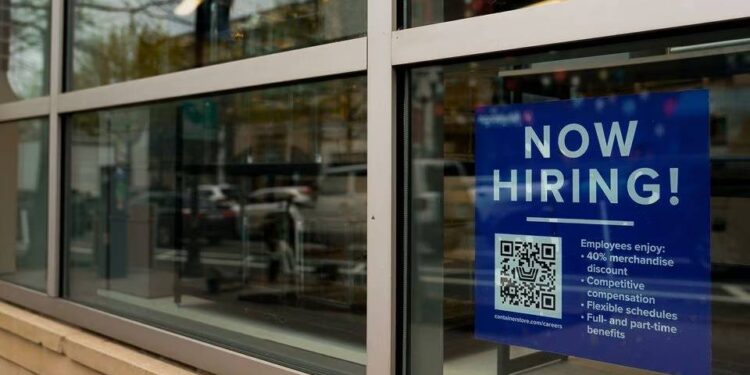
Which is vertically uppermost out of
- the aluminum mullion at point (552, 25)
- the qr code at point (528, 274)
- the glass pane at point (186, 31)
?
the glass pane at point (186, 31)

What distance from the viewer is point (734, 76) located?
7.41 feet

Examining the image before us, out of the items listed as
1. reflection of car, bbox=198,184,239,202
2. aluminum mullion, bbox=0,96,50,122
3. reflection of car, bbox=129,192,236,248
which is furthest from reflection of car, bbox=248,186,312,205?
aluminum mullion, bbox=0,96,50,122

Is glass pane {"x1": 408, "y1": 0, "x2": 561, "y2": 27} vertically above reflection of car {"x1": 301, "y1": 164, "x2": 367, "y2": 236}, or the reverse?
glass pane {"x1": 408, "y1": 0, "x2": 561, "y2": 27}

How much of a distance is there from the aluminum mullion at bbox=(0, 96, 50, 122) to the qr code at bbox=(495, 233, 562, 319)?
3.63 metres

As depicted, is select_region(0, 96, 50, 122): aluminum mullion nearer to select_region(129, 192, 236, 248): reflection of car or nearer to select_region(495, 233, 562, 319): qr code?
select_region(129, 192, 236, 248): reflection of car

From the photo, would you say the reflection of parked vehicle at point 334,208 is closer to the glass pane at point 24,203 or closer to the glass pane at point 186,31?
the glass pane at point 186,31

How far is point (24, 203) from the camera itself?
18.0ft

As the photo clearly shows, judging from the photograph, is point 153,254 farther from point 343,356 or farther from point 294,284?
point 343,356

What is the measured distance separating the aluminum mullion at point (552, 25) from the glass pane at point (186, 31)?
0.39m

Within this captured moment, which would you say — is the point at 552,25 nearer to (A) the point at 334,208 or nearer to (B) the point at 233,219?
(A) the point at 334,208

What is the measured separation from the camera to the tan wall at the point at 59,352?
3.59 m

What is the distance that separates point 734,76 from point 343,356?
1808 millimetres

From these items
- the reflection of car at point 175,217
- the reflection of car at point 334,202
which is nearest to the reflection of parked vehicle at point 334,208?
the reflection of car at point 334,202

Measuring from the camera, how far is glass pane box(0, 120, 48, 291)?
501cm
